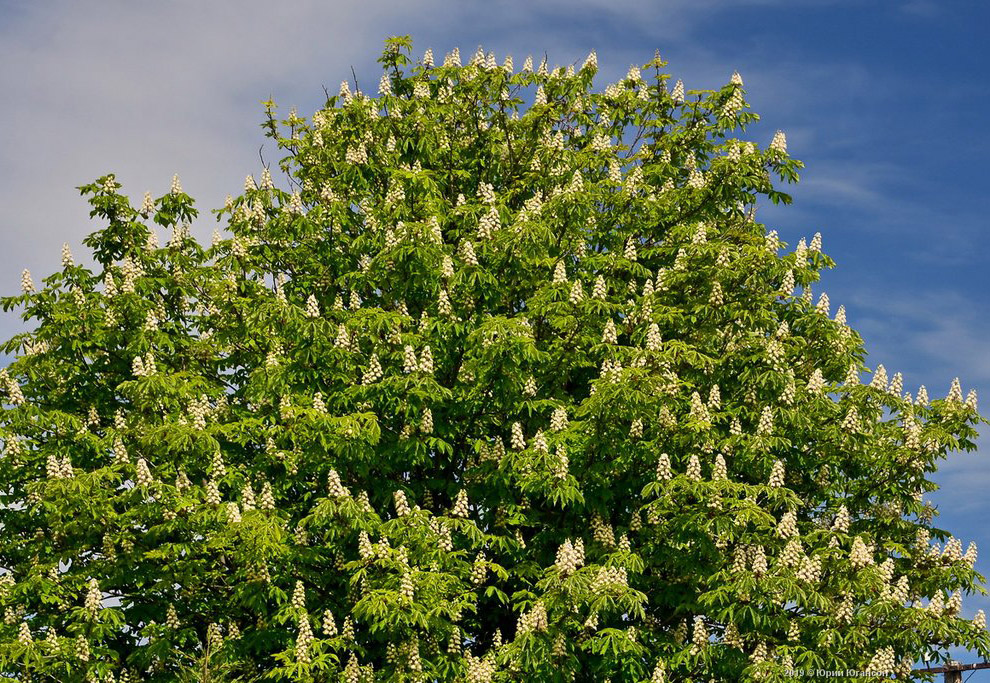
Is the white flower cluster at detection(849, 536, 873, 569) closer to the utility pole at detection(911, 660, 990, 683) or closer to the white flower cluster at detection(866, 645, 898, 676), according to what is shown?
the white flower cluster at detection(866, 645, 898, 676)

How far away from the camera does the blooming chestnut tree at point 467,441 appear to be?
50.0 feet

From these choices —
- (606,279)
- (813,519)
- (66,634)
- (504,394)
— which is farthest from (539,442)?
(66,634)

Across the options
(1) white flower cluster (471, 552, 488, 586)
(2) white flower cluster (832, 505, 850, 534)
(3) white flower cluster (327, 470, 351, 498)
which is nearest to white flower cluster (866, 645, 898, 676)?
(2) white flower cluster (832, 505, 850, 534)

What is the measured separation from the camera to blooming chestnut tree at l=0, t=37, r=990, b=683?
1523 centimetres

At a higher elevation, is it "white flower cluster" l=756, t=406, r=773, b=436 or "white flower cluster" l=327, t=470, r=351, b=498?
"white flower cluster" l=756, t=406, r=773, b=436

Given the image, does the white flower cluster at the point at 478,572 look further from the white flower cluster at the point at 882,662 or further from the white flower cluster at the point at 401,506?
the white flower cluster at the point at 882,662

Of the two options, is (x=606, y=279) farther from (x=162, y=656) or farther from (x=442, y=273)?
(x=162, y=656)

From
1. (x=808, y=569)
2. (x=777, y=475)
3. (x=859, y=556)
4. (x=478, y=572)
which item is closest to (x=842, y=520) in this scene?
(x=859, y=556)

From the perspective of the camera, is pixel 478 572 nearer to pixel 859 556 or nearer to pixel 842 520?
pixel 859 556

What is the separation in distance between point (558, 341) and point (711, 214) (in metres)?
4.61

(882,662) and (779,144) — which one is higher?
(779,144)

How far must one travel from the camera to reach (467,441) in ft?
58.0

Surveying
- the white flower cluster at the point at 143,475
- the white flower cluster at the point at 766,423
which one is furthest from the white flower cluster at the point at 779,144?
the white flower cluster at the point at 143,475

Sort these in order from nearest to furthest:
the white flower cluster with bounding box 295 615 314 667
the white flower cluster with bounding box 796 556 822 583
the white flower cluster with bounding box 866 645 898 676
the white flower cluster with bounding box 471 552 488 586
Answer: the white flower cluster with bounding box 295 615 314 667 → the white flower cluster with bounding box 796 556 822 583 → the white flower cluster with bounding box 866 645 898 676 → the white flower cluster with bounding box 471 552 488 586
